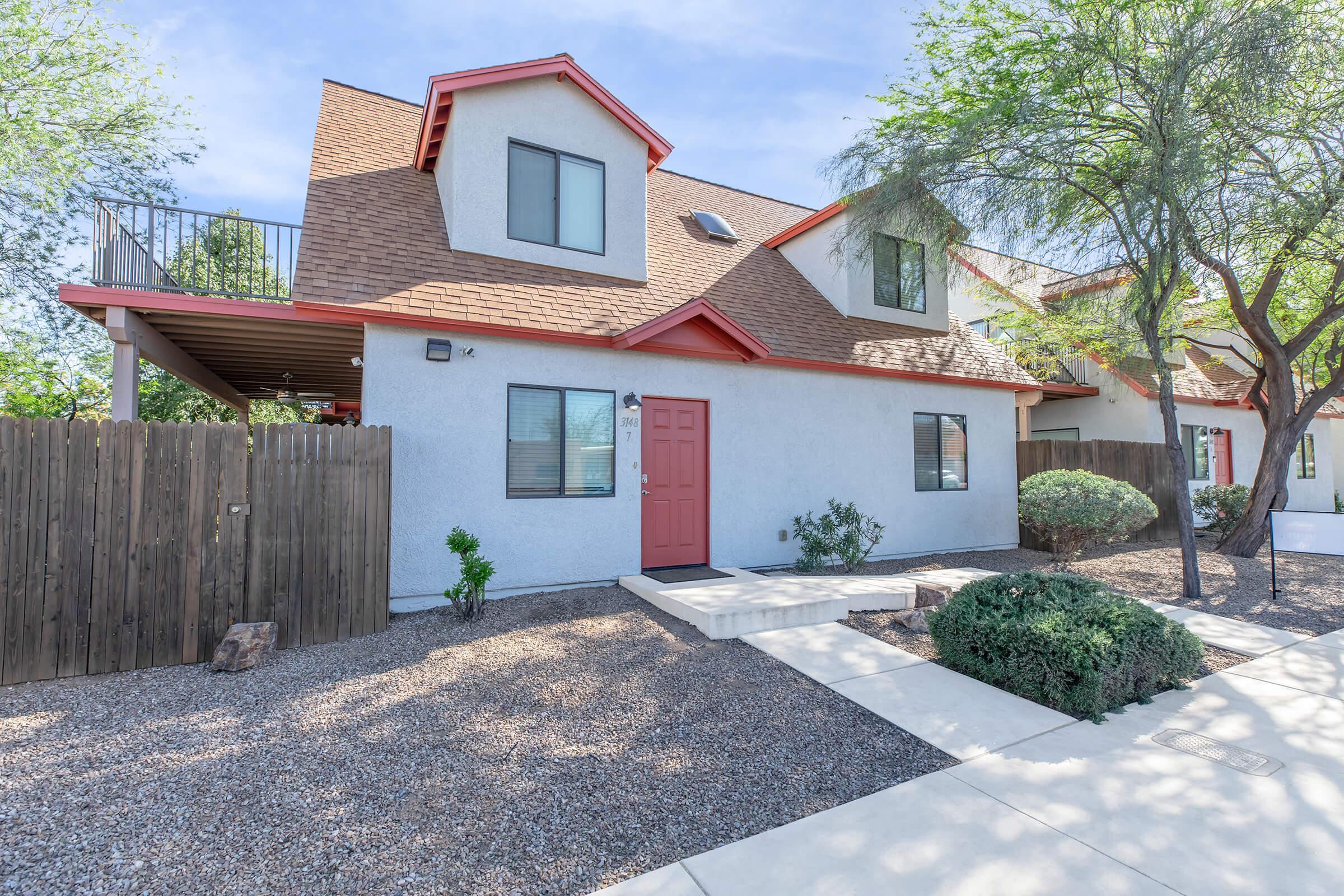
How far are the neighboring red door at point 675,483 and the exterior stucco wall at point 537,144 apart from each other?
205cm

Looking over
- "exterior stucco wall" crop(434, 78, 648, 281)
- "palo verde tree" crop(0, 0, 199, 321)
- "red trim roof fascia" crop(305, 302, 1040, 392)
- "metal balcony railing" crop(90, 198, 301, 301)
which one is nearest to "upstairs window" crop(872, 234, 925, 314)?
"red trim roof fascia" crop(305, 302, 1040, 392)

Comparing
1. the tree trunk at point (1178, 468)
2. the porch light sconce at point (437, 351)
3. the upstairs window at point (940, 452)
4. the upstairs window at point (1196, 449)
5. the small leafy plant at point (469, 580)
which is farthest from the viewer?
the upstairs window at point (1196, 449)

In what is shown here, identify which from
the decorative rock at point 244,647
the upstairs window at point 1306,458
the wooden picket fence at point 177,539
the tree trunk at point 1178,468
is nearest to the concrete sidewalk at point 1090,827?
the decorative rock at point 244,647

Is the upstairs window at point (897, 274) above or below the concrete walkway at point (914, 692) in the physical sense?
above

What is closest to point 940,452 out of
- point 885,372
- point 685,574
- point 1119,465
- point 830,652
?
point 885,372

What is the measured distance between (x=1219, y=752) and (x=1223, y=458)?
54.9 feet

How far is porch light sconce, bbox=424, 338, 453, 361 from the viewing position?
643 centimetres

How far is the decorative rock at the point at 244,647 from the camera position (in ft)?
15.5

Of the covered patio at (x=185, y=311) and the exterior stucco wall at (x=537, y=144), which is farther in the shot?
the exterior stucco wall at (x=537, y=144)

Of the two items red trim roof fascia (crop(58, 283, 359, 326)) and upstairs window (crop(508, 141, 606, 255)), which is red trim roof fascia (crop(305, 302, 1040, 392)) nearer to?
red trim roof fascia (crop(58, 283, 359, 326))

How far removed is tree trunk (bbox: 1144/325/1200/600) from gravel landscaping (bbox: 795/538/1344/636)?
283mm

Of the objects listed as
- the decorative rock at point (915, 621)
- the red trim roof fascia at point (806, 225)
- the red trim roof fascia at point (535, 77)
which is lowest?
the decorative rock at point (915, 621)

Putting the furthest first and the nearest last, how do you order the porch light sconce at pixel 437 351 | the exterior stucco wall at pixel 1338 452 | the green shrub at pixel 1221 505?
the exterior stucco wall at pixel 1338 452
the green shrub at pixel 1221 505
the porch light sconce at pixel 437 351

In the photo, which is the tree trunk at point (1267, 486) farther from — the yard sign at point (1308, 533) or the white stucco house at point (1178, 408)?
the yard sign at point (1308, 533)
